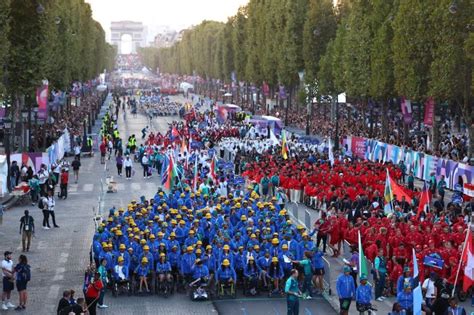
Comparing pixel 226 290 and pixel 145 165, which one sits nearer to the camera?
pixel 226 290

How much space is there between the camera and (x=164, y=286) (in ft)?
82.6

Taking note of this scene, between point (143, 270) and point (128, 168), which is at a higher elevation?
point (143, 270)

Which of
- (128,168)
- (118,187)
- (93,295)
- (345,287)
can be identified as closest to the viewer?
(345,287)

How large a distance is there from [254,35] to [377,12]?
153 ft

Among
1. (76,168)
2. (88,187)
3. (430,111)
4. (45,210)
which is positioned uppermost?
(430,111)

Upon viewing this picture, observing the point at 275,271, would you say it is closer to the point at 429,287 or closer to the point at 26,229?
the point at 429,287

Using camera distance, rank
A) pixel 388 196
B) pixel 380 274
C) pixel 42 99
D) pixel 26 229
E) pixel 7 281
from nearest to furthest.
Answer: pixel 7 281 < pixel 380 274 < pixel 26 229 < pixel 388 196 < pixel 42 99

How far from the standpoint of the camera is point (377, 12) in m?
64.9

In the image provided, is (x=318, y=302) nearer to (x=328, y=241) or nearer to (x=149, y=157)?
(x=328, y=241)

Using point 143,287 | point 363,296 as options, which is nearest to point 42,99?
point 143,287

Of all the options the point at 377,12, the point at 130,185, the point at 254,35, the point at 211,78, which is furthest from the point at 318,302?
the point at 211,78

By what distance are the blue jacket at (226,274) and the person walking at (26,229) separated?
315 inches

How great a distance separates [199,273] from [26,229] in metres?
8.14

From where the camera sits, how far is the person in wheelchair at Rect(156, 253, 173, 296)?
978 inches
